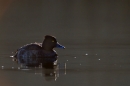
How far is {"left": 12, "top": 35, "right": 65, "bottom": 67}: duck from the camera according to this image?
655 inches

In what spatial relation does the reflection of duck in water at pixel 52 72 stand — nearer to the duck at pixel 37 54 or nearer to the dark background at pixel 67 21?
the duck at pixel 37 54

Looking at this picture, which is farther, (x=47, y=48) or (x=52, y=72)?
(x=47, y=48)

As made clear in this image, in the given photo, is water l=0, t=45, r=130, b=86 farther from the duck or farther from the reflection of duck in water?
the duck

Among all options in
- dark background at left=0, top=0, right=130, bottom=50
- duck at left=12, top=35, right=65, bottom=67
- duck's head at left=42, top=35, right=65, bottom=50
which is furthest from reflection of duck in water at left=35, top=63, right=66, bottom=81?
dark background at left=0, top=0, right=130, bottom=50

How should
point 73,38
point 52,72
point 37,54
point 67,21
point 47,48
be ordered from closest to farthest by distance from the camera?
point 52,72 → point 37,54 → point 47,48 → point 73,38 → point 67,21

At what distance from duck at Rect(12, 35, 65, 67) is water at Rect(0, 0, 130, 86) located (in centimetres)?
27

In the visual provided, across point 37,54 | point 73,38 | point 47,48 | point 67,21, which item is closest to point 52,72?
point 37,54

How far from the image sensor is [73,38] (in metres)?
22.4

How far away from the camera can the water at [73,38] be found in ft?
44.5

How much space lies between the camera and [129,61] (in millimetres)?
15742

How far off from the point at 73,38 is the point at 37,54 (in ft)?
16.4

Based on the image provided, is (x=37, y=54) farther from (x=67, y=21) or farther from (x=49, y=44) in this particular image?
(x=67, y=21)

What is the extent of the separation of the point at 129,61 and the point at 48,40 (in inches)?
118

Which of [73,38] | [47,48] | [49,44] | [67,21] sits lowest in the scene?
[47,48]
